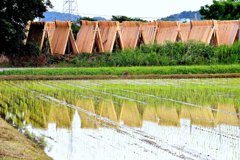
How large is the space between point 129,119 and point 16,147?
393 cm

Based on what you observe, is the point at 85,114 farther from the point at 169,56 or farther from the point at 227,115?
the point at 169,56

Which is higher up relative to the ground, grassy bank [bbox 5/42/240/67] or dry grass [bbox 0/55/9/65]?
grassy bank [bbox 5/42/240/67]

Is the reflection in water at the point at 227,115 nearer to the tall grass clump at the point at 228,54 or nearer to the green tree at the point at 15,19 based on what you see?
the tall grass clump at the point at 228,54

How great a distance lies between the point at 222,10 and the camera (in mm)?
38406

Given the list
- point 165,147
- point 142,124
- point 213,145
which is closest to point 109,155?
point 165,147

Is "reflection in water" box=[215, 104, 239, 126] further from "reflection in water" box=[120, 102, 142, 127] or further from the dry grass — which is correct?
the dry grass

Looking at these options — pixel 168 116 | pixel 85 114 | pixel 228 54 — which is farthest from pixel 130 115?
pixel 228 54

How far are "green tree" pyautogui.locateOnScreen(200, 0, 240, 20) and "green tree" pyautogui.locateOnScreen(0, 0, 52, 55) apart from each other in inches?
611

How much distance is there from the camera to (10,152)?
6.94m

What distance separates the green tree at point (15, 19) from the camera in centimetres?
2392

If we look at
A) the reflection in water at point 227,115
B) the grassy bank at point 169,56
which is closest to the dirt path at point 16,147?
the reflection in water at point 227,115

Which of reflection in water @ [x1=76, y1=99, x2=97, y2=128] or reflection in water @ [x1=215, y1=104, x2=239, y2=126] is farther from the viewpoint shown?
reflection in water @ [x1=215, y1=104, x2=239, y2=126]

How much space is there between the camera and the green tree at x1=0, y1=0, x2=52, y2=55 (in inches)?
942

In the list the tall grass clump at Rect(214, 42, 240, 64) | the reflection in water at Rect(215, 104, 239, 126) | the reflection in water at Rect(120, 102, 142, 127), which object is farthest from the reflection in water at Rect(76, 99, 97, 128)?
the tall grass clump at Rect(214, 42, 240, 64)
